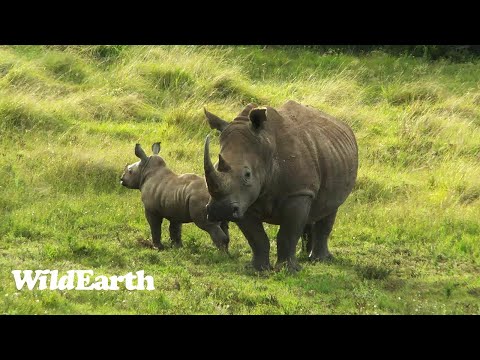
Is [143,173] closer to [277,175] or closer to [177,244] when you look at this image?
[177,244]

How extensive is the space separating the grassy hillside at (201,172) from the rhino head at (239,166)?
792mm

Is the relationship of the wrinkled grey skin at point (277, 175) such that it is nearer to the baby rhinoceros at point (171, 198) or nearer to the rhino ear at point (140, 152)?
the baby rhinoceros at point (171, 198)

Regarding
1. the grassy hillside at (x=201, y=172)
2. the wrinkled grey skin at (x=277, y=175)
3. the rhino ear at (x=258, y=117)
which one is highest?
the rhino ear at (x=258, y=117)

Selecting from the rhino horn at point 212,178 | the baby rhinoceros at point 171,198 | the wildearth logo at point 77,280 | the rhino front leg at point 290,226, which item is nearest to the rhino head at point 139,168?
the baby rhinoceros at point 171,198

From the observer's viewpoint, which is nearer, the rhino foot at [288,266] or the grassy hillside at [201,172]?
the grassy hillside at [201,172]

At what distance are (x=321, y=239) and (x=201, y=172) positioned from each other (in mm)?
3504

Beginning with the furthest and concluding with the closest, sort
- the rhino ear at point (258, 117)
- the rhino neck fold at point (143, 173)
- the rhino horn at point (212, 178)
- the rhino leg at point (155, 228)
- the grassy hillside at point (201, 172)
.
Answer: the rhino neck fold at point (143, 173)
the rhino leg at point (155, 228)
the rhino ear at point (258, 117)
the grassy hillside at point (201, 172)
the rhino horn at point (212, 178)

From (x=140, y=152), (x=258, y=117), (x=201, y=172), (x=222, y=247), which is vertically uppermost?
(x=258, y=117)

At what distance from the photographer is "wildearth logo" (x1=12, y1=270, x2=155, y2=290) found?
986cm

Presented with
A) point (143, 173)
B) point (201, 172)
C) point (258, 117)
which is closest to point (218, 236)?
point (143, 173)

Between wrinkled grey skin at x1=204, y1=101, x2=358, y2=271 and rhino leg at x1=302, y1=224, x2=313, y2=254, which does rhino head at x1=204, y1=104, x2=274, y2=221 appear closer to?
wrinkled grey skin at x1=204, y1=101, x2=358, y2=271

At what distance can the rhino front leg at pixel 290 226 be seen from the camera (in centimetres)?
1058

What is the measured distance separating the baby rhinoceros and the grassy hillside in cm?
26

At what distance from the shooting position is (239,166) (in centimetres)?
→ 1009
